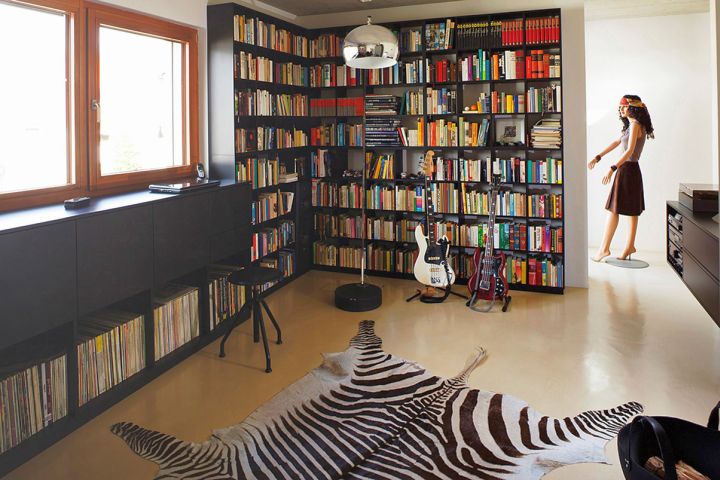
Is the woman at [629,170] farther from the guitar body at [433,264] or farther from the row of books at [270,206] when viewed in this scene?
the row of books at [270,206]

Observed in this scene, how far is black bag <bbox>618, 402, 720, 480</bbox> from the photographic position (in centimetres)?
170

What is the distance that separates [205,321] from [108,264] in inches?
42.8

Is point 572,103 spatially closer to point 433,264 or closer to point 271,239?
point 433,264

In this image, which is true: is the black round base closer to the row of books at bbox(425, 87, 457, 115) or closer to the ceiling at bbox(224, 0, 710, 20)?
the row of books at bbox(425, 87, 457, 115)

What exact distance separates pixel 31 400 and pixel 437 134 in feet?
13.2

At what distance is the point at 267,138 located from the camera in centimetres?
490

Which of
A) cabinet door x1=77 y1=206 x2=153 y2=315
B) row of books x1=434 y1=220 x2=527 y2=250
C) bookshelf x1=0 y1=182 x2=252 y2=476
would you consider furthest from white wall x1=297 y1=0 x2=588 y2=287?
cabinet door x1=77 y1=206 x2=153 y2=315

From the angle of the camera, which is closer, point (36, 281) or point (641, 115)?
point (36, 281)

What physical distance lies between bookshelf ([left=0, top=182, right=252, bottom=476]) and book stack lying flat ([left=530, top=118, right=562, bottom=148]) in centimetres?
287

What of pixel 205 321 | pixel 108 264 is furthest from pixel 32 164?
pixel 205 321

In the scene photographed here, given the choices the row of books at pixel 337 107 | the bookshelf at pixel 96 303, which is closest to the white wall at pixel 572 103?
the row of books at pixel 337 107

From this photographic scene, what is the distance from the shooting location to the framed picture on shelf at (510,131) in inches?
201

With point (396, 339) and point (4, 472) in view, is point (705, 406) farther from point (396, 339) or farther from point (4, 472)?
point (4, 472)

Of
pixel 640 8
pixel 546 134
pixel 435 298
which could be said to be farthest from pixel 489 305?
pixel 640 8
